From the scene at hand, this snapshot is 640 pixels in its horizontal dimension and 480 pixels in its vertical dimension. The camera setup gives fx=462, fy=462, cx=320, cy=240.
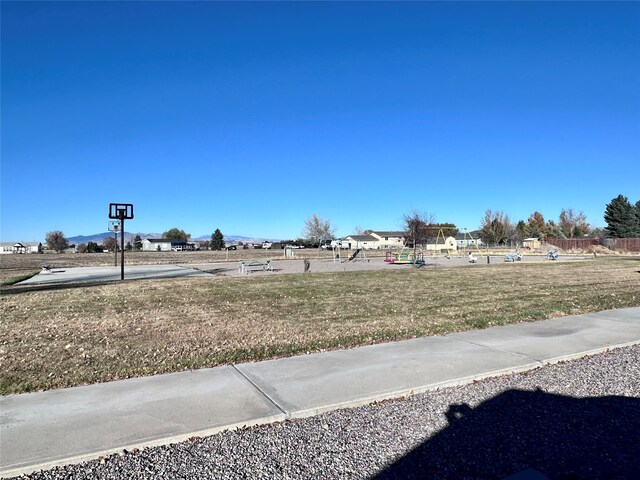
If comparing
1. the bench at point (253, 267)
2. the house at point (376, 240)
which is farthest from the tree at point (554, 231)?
the bench at point (253, 267)

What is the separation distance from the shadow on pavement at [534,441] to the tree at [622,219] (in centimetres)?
7843

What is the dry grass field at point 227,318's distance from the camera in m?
5.87

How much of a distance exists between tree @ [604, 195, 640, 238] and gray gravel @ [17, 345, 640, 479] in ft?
257

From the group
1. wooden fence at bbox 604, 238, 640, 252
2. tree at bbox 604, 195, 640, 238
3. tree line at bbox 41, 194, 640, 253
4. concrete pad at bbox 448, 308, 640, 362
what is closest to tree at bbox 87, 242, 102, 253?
tree line at bbox 41, 194, 640, 253

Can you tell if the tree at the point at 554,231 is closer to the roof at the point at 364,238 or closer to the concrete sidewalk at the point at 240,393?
the roof at the point at 364,238

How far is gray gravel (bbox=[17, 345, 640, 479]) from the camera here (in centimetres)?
317

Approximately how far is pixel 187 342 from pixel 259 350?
1.20 m

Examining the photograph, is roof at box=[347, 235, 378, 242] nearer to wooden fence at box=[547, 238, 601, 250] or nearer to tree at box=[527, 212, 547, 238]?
tree at box=[527, 212, 547, 238]

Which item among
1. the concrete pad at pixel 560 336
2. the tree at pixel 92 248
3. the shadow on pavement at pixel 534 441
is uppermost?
the tree at pixel 92 248

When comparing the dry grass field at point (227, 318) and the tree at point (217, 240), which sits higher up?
the tree at point (217, 240)

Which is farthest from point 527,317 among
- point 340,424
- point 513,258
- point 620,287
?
point 513,258

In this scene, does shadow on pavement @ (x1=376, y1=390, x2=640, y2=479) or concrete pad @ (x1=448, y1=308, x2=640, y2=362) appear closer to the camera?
shadow on pavement @ (x1=376, y1=390, x2=640, y2=479)

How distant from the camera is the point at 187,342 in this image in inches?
268

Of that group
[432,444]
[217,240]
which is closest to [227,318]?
[432,444]
